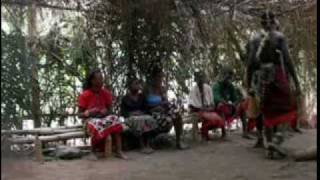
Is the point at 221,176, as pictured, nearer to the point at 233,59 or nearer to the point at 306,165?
the point at 306,165

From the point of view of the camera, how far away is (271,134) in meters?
7.38

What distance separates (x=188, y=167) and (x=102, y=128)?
1.36 metres

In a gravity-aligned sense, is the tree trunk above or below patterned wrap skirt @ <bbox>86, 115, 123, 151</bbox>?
above

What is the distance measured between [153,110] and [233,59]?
2.71 m

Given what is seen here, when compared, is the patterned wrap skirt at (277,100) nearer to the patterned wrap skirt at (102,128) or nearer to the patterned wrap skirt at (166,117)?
the patterned wrap skirt at (166,117)

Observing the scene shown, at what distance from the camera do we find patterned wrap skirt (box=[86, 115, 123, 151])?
25.5 ft

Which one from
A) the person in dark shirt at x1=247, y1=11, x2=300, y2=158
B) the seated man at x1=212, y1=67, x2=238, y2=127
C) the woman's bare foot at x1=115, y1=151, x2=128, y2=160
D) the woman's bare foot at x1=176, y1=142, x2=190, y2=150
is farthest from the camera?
the seated man at x1=212, y1=67, x2=238, y2=127

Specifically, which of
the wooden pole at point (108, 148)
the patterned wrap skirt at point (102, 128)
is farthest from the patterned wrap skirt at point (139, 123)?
the wooden pole at point (108, 148)

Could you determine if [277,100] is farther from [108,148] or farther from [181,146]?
[108,148]

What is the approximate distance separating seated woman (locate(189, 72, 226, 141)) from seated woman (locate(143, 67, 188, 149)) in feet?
1.72

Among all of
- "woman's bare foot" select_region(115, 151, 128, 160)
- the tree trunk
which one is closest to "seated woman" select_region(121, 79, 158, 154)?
"woman's bare foot" select_region(115, 151, 128, 160)

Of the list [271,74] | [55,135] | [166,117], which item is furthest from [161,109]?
[271,74]

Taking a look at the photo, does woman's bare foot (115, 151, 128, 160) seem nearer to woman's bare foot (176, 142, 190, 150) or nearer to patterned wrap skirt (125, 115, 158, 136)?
patterned wrap skirt (125, 115, 158, 136)

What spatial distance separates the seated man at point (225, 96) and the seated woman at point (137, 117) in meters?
1.66
